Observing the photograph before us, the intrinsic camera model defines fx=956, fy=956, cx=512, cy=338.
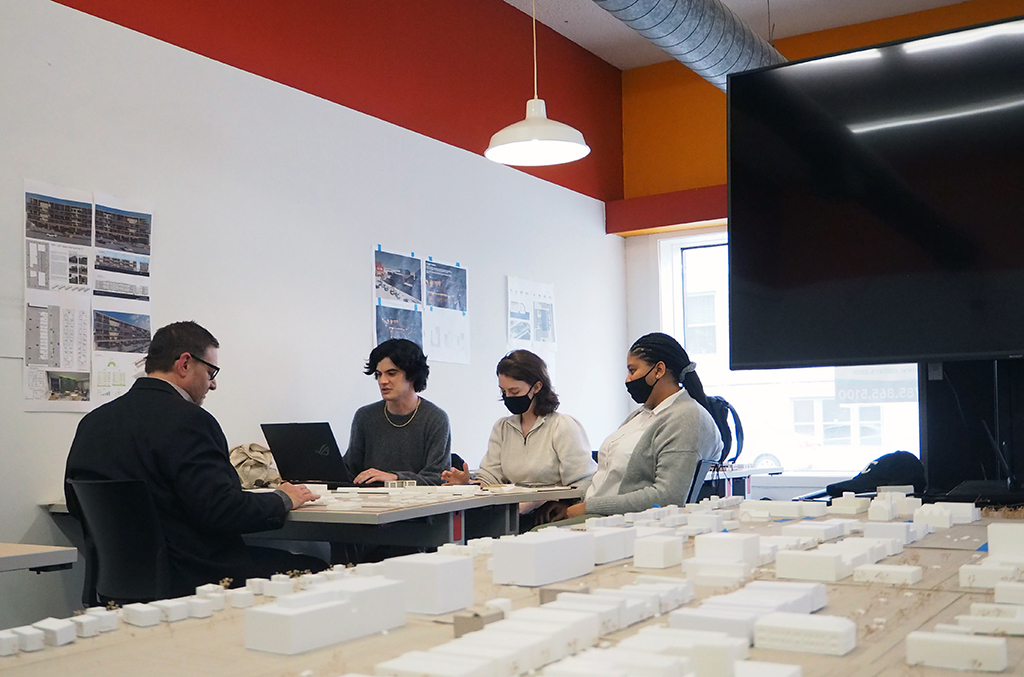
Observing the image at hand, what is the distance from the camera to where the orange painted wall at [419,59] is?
4246mm

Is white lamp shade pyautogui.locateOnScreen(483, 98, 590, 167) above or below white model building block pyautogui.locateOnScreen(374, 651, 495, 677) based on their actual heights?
above

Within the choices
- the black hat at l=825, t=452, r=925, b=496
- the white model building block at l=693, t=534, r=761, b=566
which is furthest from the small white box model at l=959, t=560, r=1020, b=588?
the black hat at l=825, t=452, r=925, b=496

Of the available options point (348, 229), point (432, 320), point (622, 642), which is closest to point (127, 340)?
point (348, 229)

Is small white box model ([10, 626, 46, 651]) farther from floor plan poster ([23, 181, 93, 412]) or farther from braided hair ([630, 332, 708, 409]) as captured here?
braided hair ([630, 332, 708, 409])

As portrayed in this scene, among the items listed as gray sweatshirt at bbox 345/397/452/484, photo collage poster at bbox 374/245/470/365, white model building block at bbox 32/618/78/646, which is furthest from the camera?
photo collage poster at bbox 374/245/470/365

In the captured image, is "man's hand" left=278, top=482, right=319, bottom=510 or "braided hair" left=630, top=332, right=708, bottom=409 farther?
"braided hair" left=630, top=332, right=708, bottom=409

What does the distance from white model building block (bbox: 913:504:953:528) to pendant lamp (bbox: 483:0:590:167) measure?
257 cm

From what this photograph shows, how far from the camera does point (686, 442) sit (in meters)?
3.30

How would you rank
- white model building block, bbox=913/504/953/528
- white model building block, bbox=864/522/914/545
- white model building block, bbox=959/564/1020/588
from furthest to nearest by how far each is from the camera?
white model building block, bbox=913/504/953/528 < white model building block, bbox=864/522/914/545 < white model building block, bbox=959/564/1020/588

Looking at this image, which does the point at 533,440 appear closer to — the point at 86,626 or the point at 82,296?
the point at 82,296

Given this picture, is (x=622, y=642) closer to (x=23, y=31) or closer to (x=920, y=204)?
(x=920, y=204)

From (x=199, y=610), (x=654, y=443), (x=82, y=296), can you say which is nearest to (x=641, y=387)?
(x=654, y=443)

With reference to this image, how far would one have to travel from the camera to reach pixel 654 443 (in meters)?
3.37

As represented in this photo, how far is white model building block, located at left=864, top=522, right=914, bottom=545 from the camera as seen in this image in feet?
5.53
